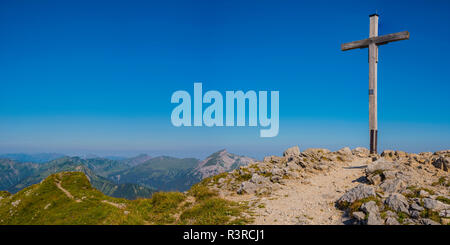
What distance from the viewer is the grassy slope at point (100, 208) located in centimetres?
1312

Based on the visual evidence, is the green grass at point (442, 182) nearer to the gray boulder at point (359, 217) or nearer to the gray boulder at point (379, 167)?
the gray boulder at point (379, 167)

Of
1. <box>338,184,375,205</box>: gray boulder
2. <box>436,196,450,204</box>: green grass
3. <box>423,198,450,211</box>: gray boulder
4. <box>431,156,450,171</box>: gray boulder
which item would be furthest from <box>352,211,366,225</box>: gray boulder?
<box>431,156,450,171</box>: gray boulder

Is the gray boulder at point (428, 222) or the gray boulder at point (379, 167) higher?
the gray boulder at point (379, 167)

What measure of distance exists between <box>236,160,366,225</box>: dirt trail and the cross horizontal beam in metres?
13.2

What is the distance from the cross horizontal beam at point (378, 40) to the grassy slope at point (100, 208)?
22040mm

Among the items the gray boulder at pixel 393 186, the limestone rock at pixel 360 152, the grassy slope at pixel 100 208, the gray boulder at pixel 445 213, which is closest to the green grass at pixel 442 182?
the gray boulder at pixel 393 186

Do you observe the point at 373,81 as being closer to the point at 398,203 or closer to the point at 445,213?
the point at 398,203

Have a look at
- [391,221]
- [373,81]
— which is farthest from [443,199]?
[373,81]

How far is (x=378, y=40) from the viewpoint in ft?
80.6

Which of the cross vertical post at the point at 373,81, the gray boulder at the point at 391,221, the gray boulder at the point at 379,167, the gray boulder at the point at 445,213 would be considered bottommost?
the gray boulder at the point at 391,221

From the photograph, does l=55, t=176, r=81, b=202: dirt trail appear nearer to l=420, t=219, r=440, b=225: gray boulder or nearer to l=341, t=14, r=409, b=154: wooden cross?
l=420, t=219, r=440, b=225: gray boulder

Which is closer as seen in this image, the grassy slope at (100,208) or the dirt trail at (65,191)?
the grassy slope at (100,208)
